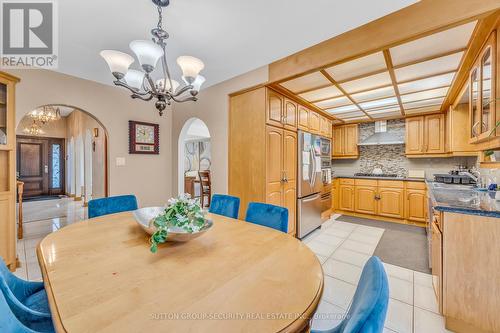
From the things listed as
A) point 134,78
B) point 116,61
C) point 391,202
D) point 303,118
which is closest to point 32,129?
point 134,78

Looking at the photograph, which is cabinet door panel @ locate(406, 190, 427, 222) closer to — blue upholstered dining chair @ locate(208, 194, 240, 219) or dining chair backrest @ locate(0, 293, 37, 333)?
blue upholstered dining chair @ locate(208, 194, 240, 219)

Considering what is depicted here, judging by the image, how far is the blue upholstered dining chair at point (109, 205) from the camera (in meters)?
2.04

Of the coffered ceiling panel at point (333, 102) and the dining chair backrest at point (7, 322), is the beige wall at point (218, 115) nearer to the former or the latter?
the coffered ceiling panel at point (333, 102)

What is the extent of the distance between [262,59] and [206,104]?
1280 millimetres

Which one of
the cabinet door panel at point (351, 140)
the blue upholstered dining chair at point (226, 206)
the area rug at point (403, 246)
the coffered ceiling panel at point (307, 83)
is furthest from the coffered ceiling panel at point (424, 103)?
the blue upholstered dining chair at point (226, 206)

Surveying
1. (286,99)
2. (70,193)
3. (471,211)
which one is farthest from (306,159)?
(70,193)

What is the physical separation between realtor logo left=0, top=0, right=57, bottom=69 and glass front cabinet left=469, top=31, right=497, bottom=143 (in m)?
3.38

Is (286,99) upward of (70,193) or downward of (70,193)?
upward

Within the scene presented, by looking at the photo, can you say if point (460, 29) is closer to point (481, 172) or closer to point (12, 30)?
point (481, 172)

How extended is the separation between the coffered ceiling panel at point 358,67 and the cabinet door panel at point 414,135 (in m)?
2.70

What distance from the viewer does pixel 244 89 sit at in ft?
9.29

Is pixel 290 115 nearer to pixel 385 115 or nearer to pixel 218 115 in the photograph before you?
pixel 218 115

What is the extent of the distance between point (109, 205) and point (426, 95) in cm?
433

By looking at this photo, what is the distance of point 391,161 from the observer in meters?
4.77
